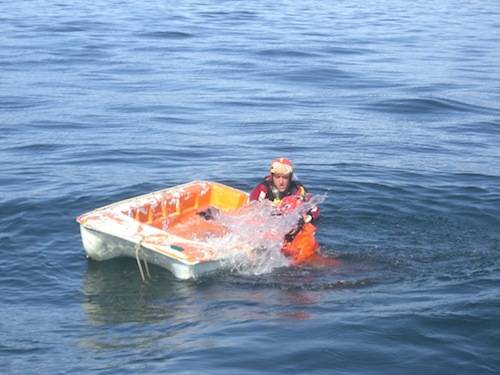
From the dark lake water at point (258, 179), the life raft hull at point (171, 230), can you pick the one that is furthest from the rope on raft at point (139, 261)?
the dark lake water at point (258, 179)

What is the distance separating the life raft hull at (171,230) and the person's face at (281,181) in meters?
0.60

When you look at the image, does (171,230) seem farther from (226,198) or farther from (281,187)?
(281,187)

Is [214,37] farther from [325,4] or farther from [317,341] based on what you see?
[317,341]

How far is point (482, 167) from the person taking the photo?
15797mm

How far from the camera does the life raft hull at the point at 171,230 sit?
10.3 meters

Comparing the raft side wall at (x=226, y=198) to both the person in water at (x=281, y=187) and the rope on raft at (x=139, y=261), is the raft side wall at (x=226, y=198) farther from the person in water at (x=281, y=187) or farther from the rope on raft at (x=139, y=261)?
the rope on raft at (x=139, y=261)

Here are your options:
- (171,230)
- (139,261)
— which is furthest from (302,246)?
(139,261)

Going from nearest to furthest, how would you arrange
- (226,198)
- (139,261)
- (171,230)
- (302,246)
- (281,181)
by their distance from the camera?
1. (139,261)
2. (302,246)
3. (281,181)
4. (171,230)
5. (226,198)

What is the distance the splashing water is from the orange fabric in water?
0.51 feet

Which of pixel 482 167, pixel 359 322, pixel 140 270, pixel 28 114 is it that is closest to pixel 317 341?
pixel 359 322

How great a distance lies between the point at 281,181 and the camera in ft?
37.9

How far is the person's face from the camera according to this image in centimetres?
1149

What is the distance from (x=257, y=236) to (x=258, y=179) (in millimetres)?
4054

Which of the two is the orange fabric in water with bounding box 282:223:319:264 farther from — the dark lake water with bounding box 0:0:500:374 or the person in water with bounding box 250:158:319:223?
the dark lake water with bounding box 0:0:500:374
